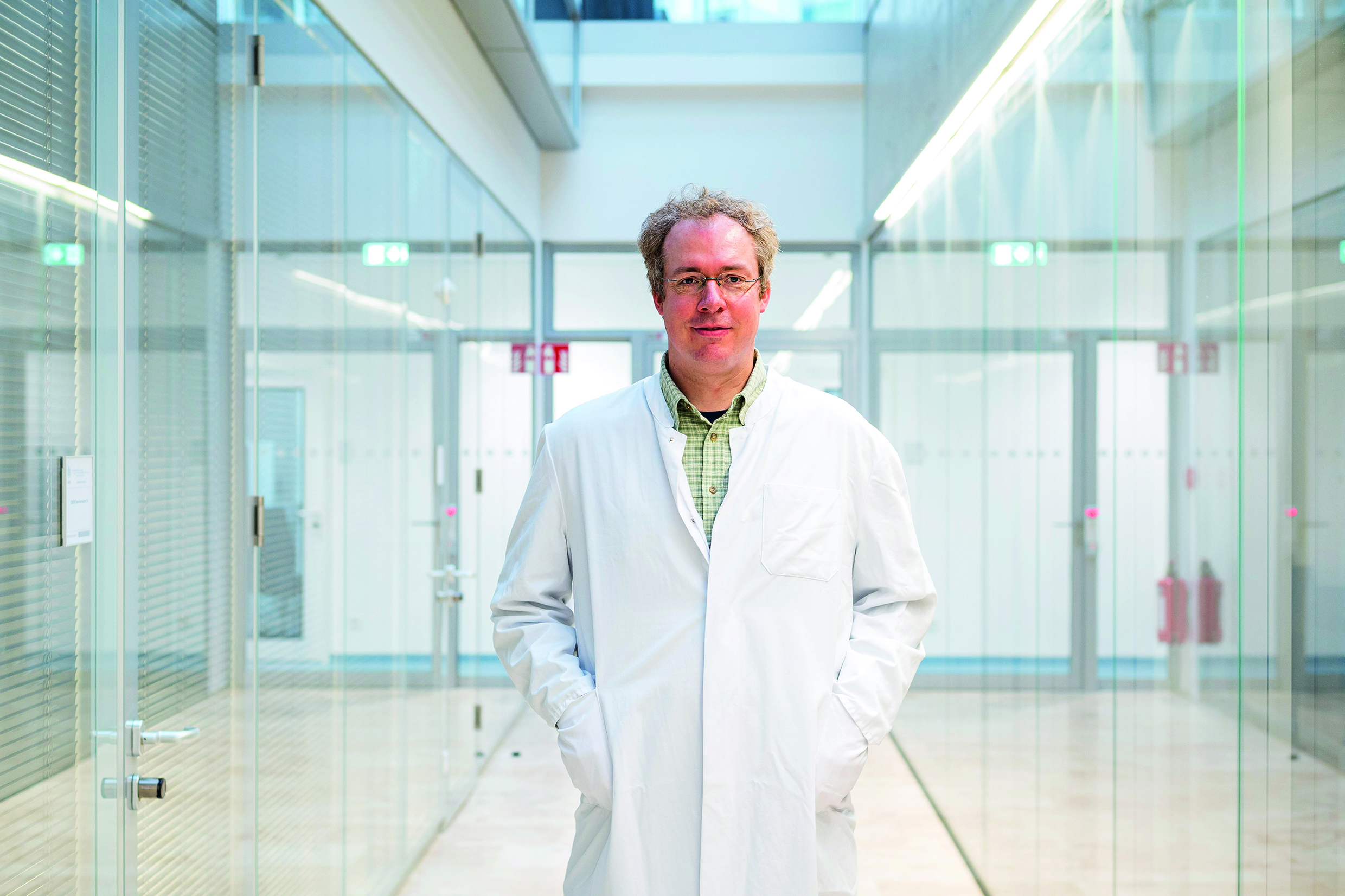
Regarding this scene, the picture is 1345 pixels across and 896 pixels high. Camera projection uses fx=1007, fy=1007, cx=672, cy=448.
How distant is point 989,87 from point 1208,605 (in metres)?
2.17

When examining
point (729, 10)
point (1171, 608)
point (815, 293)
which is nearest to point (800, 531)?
point (1171, 608)

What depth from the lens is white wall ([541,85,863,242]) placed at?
21.1 ft

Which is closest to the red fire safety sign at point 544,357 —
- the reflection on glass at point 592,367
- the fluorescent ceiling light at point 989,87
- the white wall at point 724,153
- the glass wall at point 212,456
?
the reflection on glass at point 592,367

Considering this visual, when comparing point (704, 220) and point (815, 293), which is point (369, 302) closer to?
point (704, 220)

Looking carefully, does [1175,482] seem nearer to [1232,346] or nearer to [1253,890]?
[1232,346]

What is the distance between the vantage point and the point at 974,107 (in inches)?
146

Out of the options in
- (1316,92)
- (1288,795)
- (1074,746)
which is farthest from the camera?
(1074,746)

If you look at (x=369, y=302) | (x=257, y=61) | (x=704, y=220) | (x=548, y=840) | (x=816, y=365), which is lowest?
(x=548, y=840)

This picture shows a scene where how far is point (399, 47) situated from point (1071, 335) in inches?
94.0

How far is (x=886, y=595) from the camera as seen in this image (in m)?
1.65

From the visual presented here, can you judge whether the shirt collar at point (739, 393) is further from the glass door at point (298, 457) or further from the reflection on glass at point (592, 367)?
the reflection on glass at point (592, 367)

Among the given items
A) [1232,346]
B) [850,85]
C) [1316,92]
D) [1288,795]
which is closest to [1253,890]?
[1288,795]

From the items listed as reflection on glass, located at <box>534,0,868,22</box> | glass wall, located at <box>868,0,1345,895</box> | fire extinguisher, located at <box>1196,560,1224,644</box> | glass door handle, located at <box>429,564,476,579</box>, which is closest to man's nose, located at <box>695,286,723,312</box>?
glass wall, located at <box>868,0,1345,895</box>

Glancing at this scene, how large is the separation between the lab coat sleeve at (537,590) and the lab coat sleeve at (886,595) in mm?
445
